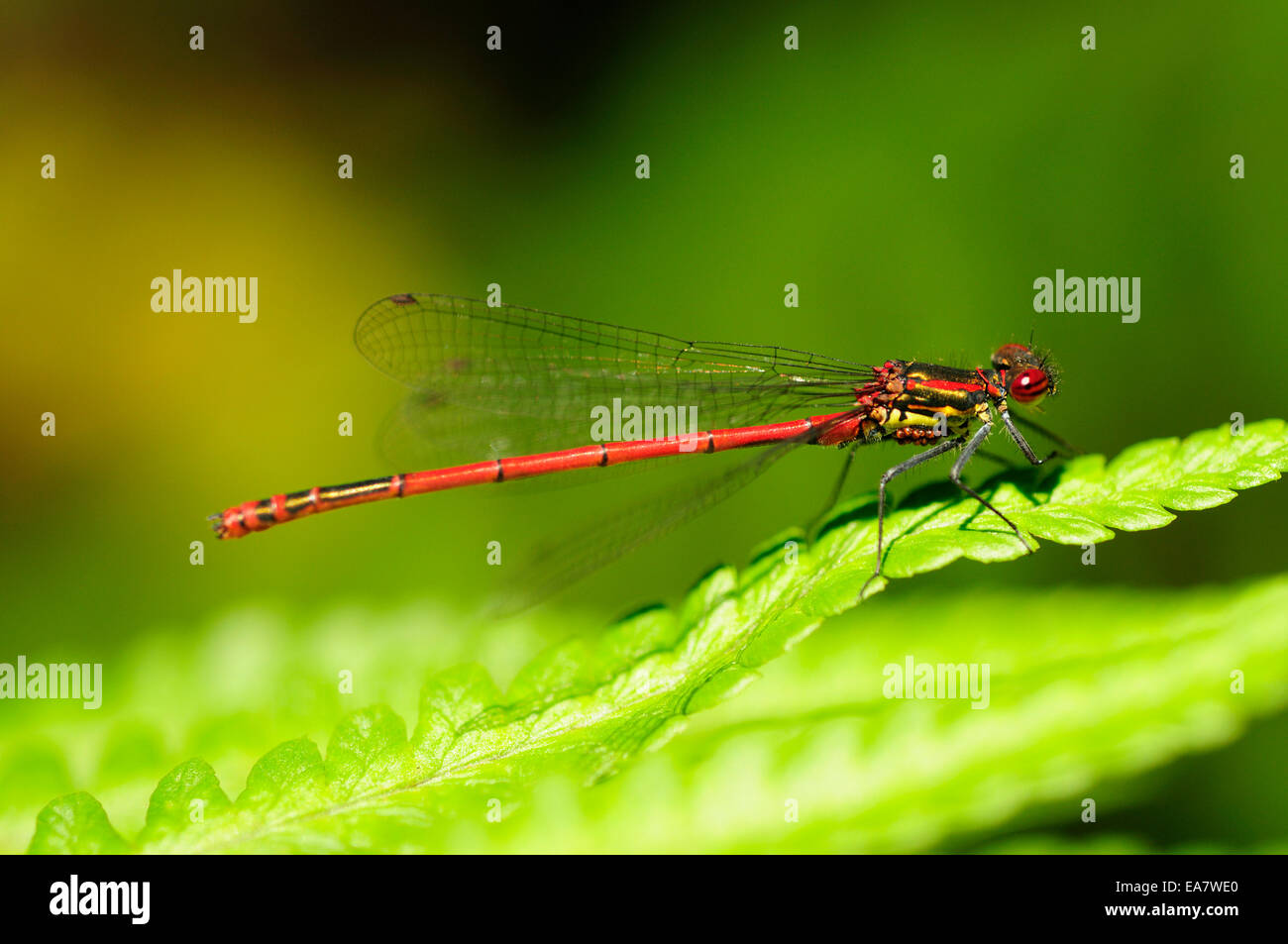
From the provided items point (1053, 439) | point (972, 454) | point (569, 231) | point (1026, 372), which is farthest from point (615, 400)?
point (569, 231)

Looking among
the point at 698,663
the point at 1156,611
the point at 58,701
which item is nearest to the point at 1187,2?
the point at 1156,611

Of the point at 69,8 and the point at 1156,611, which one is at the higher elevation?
the point at 69,8

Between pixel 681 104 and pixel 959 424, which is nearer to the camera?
pixel 959 424

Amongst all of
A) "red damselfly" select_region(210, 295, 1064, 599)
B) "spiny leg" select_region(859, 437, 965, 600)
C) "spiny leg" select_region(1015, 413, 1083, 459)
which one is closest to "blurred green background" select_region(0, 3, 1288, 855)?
"spiny leg" select_region(1015, 413, 1083, 459)

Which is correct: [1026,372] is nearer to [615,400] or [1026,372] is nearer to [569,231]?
[615,400]

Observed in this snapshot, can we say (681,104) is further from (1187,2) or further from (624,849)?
(624,849)

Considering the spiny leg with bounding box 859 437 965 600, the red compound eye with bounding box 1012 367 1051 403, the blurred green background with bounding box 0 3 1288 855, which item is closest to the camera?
the spiny leg with bounding box 859 437 965 600

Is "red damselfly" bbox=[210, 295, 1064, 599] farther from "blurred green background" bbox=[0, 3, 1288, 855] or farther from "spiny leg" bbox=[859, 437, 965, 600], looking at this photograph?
"blurred green background" bbox=[0, 3, 1288, 855]

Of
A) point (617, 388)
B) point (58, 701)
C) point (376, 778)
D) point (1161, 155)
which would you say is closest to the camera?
point (376, 778)
